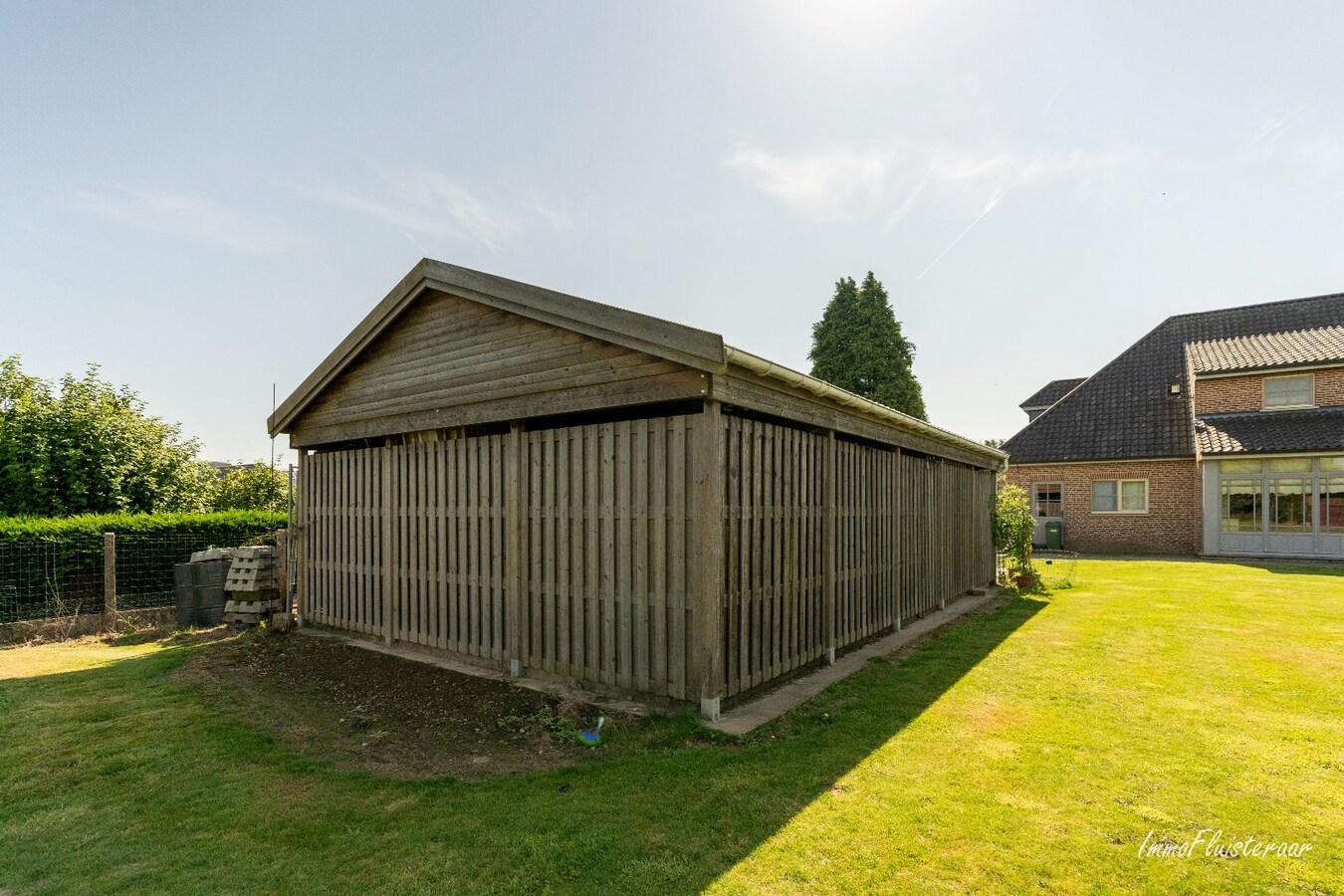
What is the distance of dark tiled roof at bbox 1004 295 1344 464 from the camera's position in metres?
20.4

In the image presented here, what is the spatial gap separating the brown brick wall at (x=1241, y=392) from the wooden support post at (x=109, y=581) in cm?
2880

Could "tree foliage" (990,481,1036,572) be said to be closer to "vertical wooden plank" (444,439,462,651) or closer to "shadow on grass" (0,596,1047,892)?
"shadow on grass" (0,596,1047,892)

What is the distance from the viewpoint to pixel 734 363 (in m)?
4.82

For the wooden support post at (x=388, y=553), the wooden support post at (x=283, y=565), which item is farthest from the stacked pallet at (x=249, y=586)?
the wooden support post at (x=388, y=553)

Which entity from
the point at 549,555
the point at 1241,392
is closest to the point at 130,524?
the point at 549,555

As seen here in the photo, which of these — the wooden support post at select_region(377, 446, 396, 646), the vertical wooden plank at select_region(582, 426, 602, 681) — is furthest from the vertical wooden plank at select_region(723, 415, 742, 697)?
the wooden support post at select_region(377, 446, 396, 646)

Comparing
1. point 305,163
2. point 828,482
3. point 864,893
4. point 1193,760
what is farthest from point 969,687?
point 305,163

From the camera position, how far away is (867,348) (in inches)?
993

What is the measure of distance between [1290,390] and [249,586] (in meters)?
28.3

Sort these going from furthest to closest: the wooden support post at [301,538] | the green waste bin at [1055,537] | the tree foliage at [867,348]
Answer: the tree foliage at [867,348] < the green waste bin at [1055,537] < the wooden support post at [301,538]

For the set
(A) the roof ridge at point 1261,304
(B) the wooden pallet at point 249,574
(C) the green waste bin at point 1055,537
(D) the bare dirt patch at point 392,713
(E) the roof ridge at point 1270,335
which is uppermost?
(A) the roof ridge at point 1261,304

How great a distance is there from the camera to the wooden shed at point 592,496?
5023 mm

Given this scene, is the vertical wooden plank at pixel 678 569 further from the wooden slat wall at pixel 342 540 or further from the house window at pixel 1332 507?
the house window at pixel 1332 507

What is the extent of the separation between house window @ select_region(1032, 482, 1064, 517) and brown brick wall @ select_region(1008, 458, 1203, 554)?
15cm
